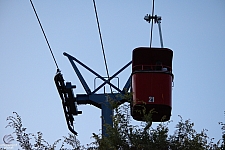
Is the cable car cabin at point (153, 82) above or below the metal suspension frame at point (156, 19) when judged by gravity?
below

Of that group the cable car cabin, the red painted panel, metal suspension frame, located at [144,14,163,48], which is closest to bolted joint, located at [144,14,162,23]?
metal suspension frame, located at [144,14,163,48]

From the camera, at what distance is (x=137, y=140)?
18.1 ft

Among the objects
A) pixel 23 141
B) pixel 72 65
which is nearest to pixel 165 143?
pixel 23 141

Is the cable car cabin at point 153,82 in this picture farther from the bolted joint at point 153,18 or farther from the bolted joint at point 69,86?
the bolted joint at point 69,86

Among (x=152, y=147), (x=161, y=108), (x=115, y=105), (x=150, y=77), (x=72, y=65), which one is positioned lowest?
(x=152, y=147)

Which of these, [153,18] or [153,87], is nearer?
[153,87]

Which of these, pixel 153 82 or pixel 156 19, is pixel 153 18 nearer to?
pixel 156 19

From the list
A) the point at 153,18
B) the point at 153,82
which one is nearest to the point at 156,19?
the point at 153,18

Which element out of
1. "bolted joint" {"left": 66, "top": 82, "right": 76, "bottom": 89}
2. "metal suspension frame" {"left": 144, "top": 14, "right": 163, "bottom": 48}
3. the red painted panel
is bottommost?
the red painted panel

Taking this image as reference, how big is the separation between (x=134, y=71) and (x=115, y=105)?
5955 millimetres

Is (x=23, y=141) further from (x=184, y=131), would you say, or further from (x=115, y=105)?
(x=184, y=131)

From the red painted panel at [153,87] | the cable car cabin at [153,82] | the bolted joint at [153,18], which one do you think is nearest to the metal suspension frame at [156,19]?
the bolted joint at [153,18]

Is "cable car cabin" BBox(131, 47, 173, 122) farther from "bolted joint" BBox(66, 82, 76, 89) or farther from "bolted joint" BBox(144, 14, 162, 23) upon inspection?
"bolted joint" BBox(66, 82, 76, 89)

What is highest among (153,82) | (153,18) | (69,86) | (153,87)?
(153,18)
